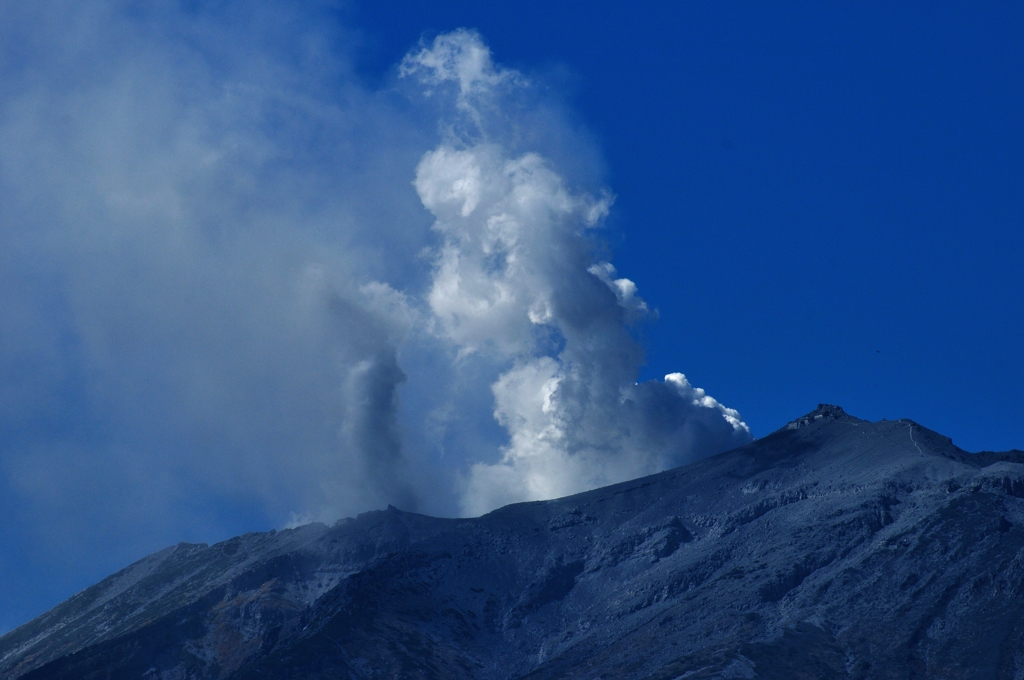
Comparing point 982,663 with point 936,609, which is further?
point 936,609

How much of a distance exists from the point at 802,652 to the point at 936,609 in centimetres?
2398

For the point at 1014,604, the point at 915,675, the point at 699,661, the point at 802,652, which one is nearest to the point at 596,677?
the point at 699,661

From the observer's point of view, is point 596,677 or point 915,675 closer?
point 915,675

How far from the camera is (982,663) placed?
604 feet

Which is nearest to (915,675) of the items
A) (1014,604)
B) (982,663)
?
(982,663)

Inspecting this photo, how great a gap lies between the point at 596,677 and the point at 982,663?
5885cm

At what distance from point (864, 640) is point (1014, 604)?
24.5 meters

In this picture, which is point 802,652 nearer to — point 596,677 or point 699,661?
point 699,661

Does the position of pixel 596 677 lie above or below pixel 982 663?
above

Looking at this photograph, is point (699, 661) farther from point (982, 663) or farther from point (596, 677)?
point (982, 663)

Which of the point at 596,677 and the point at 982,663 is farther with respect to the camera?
the point at 596,677

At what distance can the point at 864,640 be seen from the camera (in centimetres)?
19562

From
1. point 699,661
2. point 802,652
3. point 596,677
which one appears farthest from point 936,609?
point 596,677

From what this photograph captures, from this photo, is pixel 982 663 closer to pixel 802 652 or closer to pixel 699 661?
pixel 802 652
